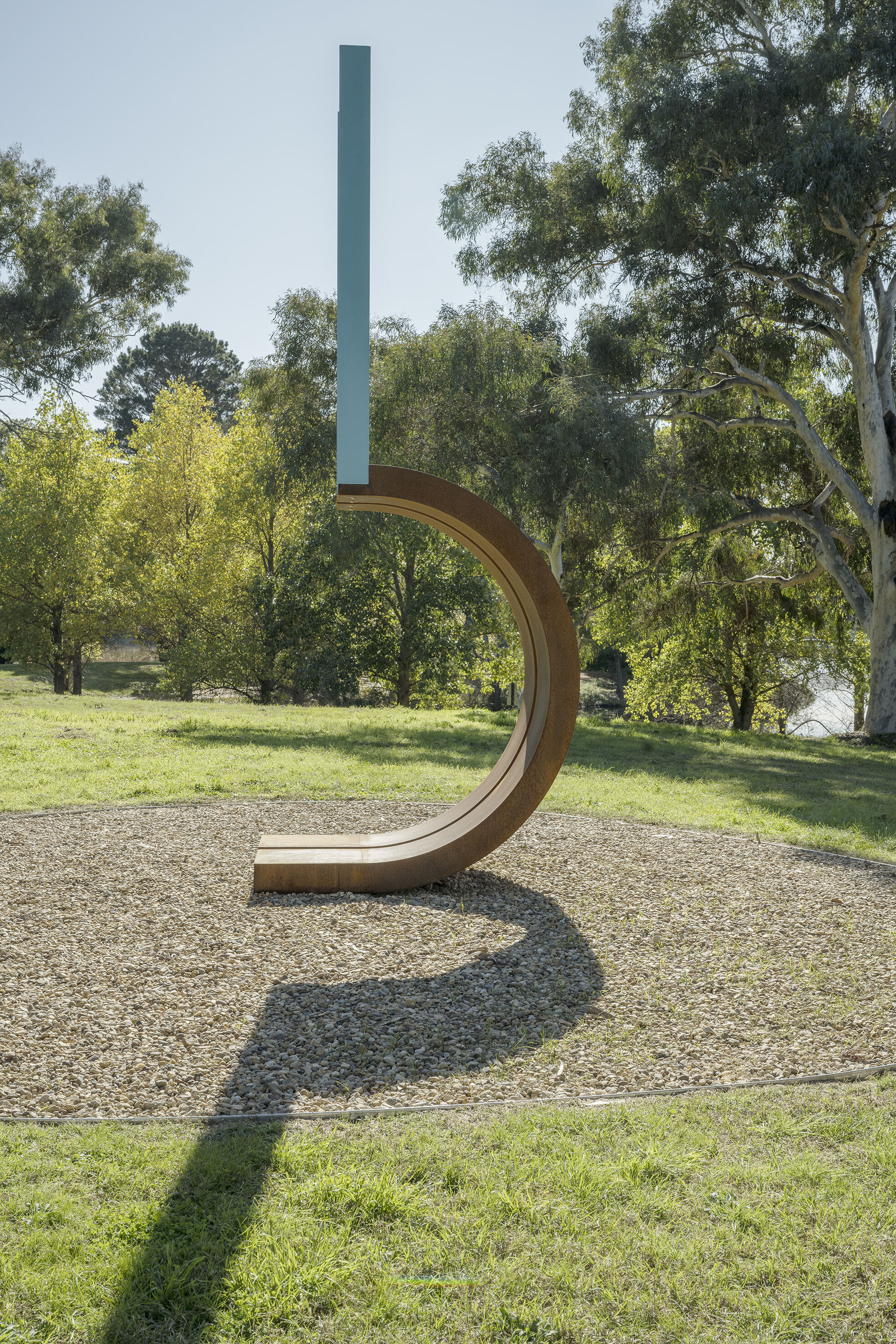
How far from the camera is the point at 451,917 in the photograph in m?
6.16

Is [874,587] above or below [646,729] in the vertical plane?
above

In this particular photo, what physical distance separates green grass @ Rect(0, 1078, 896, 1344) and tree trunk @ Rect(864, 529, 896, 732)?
14496 mm

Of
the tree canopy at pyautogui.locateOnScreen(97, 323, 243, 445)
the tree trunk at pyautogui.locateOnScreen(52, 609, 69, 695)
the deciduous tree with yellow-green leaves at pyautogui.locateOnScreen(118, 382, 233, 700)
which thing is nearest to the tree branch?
the deciduous tree with yellow-green leaves at pyautogui.locateOnScreen(118, 382, 233, 700)

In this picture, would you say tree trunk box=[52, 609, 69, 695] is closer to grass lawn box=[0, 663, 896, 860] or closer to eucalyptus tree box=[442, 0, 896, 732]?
grass lawn box=[0, 663, 896, 860]

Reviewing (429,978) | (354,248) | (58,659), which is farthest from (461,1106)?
(58,659)

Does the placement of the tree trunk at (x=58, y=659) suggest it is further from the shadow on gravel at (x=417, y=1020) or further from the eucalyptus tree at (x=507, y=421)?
the shadow on gravel at (x=417, y=1020)

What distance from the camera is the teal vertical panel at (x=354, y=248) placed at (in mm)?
6199

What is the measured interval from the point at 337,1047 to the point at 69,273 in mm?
19253

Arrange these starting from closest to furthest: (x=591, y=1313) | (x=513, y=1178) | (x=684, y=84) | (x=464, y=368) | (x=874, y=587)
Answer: (x=591, y=1313) → (x=513, y=1178) → (x=684, y=84) → (x=464, y=368) → (x=874, y=587)

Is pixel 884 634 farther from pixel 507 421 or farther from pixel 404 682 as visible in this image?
pixel 404 682

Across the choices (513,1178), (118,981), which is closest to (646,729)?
(118,981)

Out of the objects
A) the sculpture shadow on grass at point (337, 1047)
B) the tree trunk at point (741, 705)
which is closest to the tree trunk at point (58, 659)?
the tree trunk at point (741, 705)

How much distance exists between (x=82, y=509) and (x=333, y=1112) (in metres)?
22.8

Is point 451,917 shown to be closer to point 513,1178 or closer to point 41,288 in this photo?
point 513,1178
